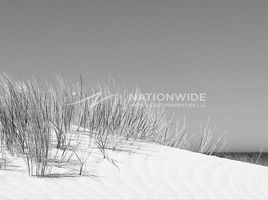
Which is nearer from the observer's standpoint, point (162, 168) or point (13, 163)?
point (13, 163)

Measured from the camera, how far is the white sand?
8.00 feet

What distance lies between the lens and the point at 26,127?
10.1 feet

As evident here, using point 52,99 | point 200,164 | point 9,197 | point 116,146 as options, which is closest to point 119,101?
point 52,99

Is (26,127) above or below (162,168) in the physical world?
above

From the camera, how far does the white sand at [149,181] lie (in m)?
2.44

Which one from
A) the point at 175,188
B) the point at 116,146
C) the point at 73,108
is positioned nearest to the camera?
the point at 175,188

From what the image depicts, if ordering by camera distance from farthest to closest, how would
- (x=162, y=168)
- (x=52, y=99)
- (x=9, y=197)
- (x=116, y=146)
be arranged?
1. (x=52, y=99)
2. (x=116, y=146)
3. (x=162, y=168)
4. (x=9, y=197)

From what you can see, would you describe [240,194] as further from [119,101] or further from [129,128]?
[119,101]

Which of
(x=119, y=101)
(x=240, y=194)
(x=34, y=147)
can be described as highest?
(x=119, y=101)

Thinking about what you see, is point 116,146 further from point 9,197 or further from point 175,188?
point 9,197

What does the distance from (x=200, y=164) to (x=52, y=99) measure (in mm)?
1469

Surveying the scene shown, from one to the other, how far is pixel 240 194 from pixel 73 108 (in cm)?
204

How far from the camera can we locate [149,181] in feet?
8.97

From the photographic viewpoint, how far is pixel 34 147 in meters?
2.87
